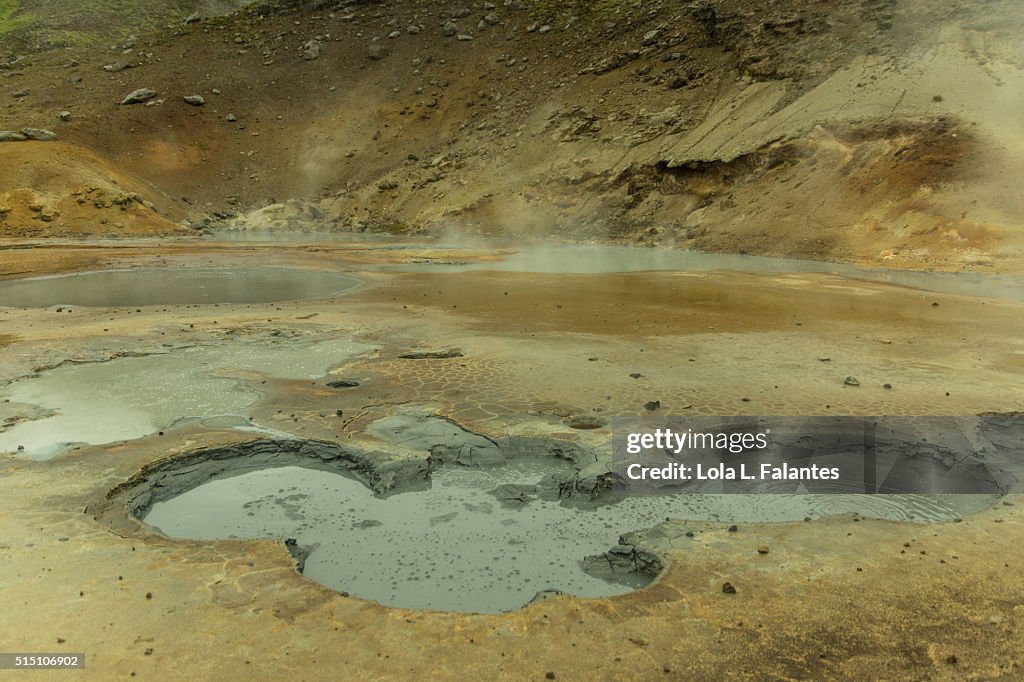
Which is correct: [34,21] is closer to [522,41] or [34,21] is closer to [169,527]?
[522,41]

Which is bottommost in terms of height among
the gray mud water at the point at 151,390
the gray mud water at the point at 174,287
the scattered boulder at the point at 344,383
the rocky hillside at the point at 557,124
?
the scattered boulder at the point at 344,383

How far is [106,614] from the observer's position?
374 cm

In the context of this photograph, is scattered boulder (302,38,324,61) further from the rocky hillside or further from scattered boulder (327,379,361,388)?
scattered boulder (327,379,361,388)

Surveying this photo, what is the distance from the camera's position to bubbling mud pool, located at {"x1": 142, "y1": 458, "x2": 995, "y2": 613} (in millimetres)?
4230

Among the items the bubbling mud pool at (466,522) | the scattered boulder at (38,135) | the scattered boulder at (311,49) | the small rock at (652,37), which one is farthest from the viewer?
the scattered boulder at (311,49)

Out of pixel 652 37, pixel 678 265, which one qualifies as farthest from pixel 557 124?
pixel 678 265

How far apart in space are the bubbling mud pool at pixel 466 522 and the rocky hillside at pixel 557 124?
62.2ft

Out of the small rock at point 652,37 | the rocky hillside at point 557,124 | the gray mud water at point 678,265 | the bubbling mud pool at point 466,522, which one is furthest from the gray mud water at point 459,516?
the small rock at point 652,37

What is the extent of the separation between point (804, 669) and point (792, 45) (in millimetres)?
35603

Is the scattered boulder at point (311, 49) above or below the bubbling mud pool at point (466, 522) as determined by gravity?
above

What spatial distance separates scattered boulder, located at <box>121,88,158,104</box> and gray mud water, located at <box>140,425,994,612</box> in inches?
2167

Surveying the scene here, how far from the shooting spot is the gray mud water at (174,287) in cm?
1534

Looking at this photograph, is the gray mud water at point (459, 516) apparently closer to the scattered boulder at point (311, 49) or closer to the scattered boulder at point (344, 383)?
the scattered boulder at point (344, 383)

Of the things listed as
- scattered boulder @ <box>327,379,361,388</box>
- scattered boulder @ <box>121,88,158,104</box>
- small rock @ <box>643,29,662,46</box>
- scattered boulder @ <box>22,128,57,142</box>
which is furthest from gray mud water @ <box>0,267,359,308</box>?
scattered boulder @ <box>121,88,158,104</box>
